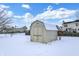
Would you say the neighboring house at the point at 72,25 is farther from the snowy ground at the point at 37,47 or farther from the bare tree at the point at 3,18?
the bare tree at the point at 3,18

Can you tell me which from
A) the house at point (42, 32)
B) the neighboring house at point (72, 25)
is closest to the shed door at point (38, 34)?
the house at point (42, 32)

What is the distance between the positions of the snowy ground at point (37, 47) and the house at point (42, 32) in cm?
5

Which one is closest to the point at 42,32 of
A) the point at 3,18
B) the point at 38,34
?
the point at 38,34

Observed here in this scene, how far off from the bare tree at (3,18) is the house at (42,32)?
281 mm

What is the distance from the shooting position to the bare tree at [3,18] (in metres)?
1.97

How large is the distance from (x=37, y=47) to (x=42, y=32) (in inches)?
6.8

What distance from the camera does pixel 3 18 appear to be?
78.2 inches

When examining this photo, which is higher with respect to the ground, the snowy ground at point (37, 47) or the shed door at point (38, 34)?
the shed door at point (38, 34)

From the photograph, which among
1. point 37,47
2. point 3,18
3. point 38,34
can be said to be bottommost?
point 37,47

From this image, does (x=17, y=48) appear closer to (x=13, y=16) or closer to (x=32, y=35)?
(x=32, y=35)

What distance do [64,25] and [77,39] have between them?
209 mm

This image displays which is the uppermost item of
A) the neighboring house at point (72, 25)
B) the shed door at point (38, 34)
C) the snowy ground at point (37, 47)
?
the neighboring house at point (72, 25)

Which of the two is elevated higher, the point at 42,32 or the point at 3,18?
the point at 3,18

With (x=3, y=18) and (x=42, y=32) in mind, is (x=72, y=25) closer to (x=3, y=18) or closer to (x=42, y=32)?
(x=42, y=32)
